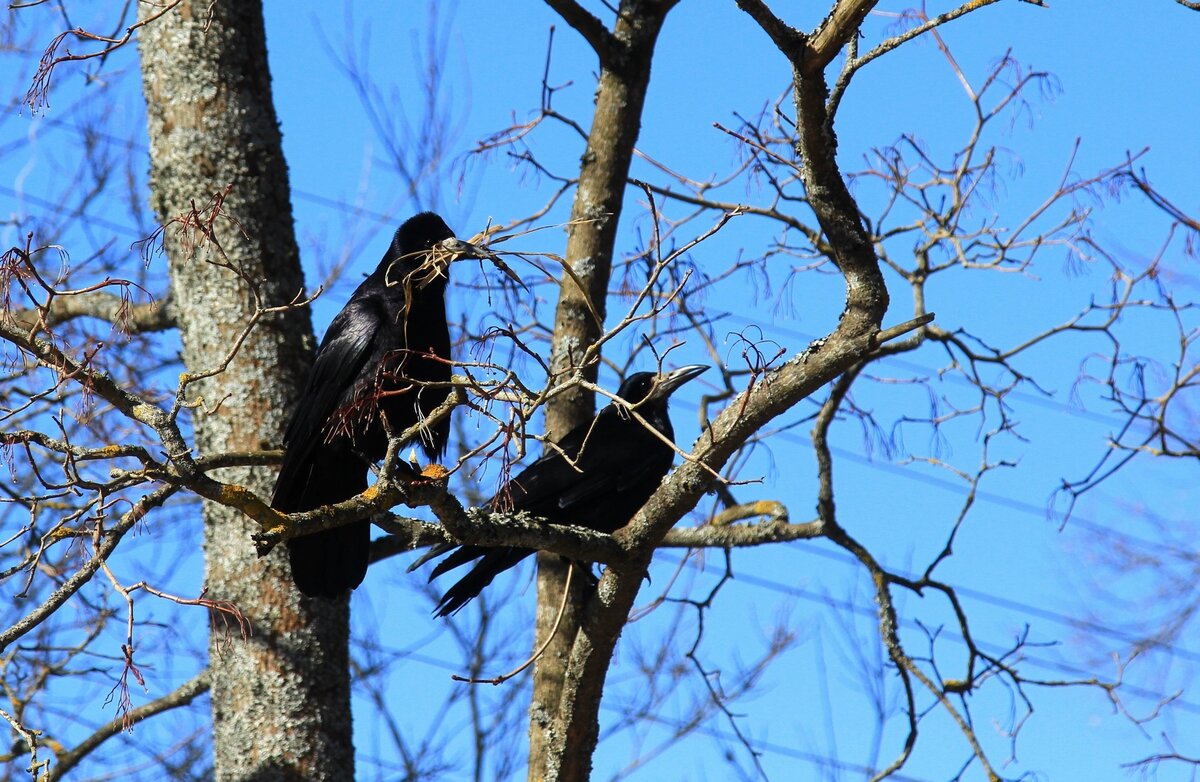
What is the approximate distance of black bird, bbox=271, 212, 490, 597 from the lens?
4547mm

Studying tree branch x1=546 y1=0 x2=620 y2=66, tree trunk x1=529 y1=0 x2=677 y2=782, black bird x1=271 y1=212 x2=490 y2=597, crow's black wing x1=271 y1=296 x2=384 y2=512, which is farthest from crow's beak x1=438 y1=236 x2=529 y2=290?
tree branch x1=546 y1=0 x2=620 y2=66

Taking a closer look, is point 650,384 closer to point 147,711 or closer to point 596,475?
point 596,475

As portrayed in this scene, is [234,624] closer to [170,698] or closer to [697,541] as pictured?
[170,698]

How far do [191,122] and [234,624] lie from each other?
2.18 m

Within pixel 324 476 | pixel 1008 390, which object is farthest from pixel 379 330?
pixel 1008 390

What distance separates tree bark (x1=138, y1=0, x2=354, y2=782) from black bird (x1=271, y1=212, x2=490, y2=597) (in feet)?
1.29

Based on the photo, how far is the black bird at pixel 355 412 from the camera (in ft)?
14.9

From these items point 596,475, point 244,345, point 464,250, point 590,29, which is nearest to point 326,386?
point 244,345

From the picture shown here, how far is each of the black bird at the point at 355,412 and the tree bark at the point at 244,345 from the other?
0.39 meters

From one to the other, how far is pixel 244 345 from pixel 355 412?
1210mm

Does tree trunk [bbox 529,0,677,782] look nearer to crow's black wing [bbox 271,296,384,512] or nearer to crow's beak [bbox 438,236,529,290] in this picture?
crow's black wing [bbox 271,296,384,512]

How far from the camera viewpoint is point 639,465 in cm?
580

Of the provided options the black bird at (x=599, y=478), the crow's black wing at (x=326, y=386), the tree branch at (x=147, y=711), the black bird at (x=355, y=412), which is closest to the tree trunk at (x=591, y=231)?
the black bird at (x=599, y=478)

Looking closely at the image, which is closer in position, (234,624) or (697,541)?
(234,624)
